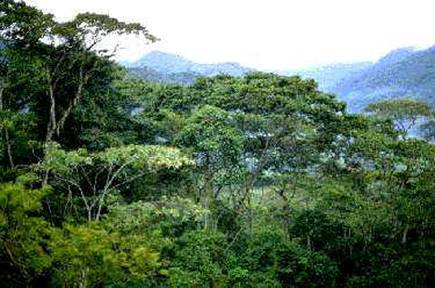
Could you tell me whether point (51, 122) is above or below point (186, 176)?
above

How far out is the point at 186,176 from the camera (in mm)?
26828

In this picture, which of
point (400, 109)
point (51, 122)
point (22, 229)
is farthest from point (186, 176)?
point (400, 109)

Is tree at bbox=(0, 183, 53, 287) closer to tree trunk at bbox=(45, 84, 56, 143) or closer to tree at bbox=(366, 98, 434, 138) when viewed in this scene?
tree trunk at bbox=(45, 84, 56, 143)

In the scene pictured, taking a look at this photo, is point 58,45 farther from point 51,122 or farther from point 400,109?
point 400,109

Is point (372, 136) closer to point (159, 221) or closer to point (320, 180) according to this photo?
point (320, 180)

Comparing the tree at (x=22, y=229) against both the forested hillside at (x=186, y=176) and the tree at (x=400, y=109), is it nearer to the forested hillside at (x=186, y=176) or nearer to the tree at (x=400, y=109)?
the forested hillside at (x=186, y=176)

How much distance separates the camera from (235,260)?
23.4 m

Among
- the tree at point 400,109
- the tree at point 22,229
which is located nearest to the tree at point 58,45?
the tree at point 22,229

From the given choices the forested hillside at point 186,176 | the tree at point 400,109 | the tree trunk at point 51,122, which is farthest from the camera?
the tree at point 400,109

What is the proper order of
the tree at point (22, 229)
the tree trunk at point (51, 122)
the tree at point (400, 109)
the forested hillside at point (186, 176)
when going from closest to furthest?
the tree at point (22, 229), the forested hillside at point (186, 176), the tree trunk at point (51, 122), the tree at point (400, 109)

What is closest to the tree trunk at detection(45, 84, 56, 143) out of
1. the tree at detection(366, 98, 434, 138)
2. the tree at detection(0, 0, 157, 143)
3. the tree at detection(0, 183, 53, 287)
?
the tree at detection(0, 0, 157, 143)

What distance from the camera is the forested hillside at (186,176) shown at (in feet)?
52.5

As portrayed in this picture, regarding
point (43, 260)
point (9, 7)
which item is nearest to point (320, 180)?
point (9, 7)

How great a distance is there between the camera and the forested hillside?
16000 mm
